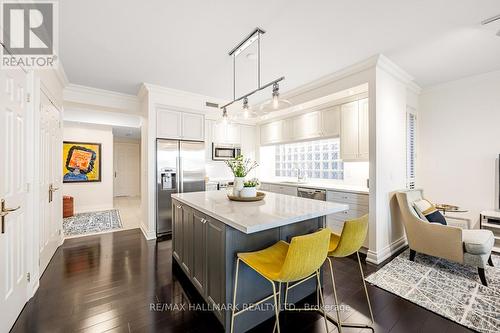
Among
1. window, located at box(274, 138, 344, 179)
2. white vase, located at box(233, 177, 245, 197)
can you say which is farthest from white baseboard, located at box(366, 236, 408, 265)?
white vase, located at box(233, 177, 245, 197)

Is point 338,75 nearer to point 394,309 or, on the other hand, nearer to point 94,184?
point 394,309

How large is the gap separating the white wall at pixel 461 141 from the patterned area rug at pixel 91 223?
6.24 metres

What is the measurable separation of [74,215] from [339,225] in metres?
6.32

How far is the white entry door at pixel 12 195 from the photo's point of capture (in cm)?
161

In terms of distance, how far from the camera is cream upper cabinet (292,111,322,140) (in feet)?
13.8

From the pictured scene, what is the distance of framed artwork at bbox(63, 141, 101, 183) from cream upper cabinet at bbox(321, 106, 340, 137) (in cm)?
626

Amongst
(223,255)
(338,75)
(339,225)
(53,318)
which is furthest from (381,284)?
(53,318)

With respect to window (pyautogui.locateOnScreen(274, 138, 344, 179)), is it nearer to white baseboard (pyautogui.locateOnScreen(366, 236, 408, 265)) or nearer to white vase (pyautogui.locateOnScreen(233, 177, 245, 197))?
white baseboard (pyautogui.locateOnScreen(366, 236, 408, 265))

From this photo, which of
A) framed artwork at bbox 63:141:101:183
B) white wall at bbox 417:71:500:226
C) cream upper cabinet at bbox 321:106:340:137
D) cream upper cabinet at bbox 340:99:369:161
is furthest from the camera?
framed artwork at bbox 63:141:101:183

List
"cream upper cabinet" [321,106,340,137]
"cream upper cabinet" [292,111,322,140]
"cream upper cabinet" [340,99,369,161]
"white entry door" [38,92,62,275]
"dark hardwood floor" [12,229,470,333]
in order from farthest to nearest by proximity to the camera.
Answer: "cream upper cabinet" [292,111,322,140], "cream upper cabinet" [321,106,340,137], "cream upper cabinet" [340,99,369,161], "white entry door" [38,92,62,275], "dark hardwood floor" [12,229,470,333]

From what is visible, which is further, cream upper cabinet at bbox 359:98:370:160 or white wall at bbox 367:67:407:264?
cream upper cabinet at bbox 359:98:370:160

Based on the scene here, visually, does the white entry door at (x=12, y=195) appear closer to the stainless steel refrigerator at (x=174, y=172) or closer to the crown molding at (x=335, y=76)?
the stainless steel refrigerator at (x=174, y=172)

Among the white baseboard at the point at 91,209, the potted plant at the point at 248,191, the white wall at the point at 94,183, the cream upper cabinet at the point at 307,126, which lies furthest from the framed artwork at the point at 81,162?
the potted plant at the point at 248,191

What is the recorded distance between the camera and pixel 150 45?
8.55ft
